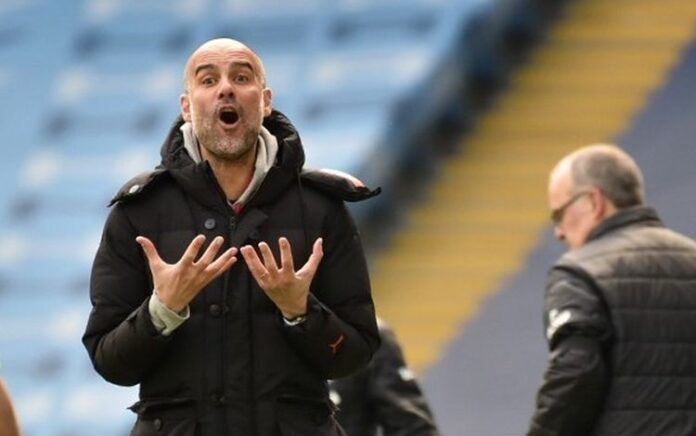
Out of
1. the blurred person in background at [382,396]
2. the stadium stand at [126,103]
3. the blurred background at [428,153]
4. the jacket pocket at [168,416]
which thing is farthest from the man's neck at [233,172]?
the stadium stand at [126,103]

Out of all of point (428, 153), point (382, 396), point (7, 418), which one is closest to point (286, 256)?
point (7, 418)

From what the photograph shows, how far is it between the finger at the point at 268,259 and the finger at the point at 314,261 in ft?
0.25

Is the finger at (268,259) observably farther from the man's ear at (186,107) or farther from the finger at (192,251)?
the man's ear at (186,107)

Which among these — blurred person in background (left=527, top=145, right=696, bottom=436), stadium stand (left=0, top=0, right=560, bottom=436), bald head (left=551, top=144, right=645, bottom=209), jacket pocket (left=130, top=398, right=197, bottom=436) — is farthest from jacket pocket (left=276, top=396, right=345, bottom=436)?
stadium stand (left=0, top=0, right=560, bottom=436)

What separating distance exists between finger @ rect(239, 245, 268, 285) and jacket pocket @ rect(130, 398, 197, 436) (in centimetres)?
35

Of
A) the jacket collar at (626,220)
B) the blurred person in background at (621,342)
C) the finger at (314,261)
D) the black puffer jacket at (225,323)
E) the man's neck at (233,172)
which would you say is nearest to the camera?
the finger at (314,261)

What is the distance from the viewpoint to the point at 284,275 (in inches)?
174

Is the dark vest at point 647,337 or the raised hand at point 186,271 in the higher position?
the raised hand at point 186,271

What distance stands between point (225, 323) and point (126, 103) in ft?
29.6

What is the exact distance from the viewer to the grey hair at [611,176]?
6.34 metres

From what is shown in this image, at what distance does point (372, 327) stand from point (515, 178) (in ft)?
25.5

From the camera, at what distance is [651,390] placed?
19.6ft

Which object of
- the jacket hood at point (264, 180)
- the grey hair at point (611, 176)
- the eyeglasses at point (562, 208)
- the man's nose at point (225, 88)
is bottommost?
the eyeglasses at point (562, 208)

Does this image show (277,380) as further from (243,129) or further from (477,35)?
(477,35)
